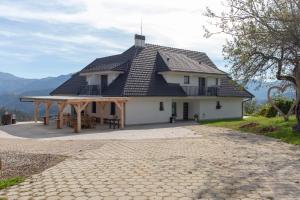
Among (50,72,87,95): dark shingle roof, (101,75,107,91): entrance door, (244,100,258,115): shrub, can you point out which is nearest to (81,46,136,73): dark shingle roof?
(101,75,107,91): entrance door

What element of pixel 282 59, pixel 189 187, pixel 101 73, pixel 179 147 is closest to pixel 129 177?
pixel 189 187

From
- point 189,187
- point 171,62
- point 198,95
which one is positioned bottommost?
point 189,187

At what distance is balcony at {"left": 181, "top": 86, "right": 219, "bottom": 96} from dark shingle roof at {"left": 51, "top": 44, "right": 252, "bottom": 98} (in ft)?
2.21

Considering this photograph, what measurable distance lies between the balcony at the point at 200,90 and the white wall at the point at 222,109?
95cm

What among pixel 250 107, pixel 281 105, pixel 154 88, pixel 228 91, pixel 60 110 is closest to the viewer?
pixel 60 110

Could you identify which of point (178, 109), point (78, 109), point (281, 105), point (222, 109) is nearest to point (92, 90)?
point (178, 109)

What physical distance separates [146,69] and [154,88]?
8.12 feet

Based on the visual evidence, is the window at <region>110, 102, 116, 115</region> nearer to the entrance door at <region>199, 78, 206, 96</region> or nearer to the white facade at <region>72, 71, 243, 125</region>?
the white facade at <region>72, 71, 243, 125</region>

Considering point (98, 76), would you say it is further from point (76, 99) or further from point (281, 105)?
point (281, 105)

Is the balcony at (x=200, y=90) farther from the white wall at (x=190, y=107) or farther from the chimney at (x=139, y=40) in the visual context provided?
the chimney at (x=139, y=40)

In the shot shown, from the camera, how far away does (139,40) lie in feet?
118

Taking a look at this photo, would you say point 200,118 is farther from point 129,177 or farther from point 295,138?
point 129,177

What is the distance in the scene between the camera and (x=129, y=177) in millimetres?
10047

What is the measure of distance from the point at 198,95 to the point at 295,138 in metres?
15.6
